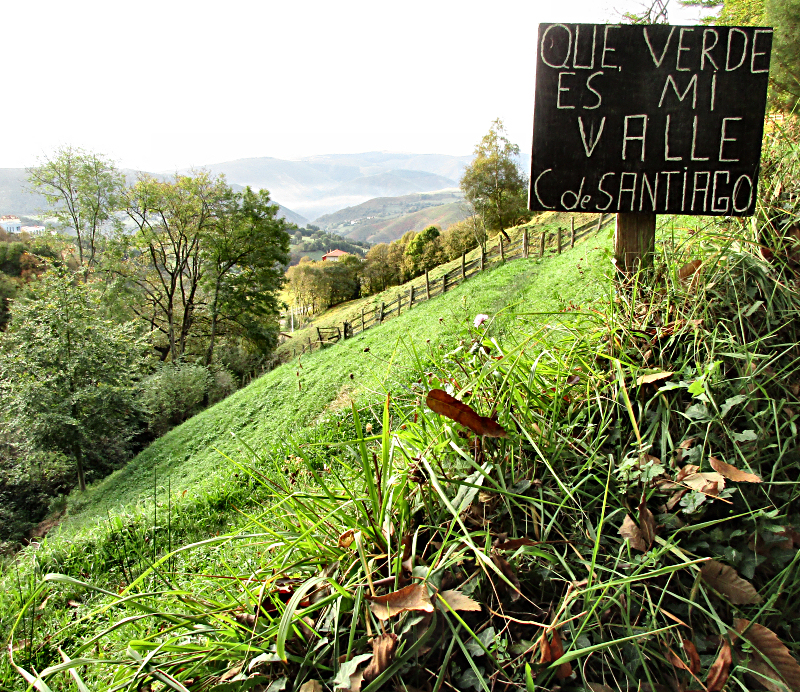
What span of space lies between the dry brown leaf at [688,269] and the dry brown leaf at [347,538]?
169 centimetres

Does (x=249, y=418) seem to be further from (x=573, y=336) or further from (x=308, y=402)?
(x=573, y=336)

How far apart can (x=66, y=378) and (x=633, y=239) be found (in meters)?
18.8

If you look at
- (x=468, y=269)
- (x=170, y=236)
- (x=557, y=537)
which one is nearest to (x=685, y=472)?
(x=557, y=537)

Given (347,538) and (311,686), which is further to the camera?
(347,538)

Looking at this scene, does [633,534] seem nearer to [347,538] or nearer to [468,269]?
[347,538]

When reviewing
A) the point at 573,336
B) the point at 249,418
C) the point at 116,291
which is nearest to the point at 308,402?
the point at 249,418

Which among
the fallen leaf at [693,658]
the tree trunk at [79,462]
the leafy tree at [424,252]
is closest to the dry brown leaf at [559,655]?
the fallen leaf at [693,658]

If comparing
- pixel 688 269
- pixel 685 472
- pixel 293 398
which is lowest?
pixel 293 398

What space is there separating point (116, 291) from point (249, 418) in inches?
651

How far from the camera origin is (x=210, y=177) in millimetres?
26031

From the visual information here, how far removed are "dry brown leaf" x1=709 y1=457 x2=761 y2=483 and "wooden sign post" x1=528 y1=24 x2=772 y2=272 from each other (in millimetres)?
1115

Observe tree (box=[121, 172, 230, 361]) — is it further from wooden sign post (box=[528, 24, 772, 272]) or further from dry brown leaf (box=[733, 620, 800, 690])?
dry brown leaf (box=[733, 620, 800, 690])

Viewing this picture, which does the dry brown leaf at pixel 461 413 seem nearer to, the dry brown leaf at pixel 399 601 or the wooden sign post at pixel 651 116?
the dry brown leaf at pixel 399 601

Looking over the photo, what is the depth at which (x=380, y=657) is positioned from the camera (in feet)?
3.63
